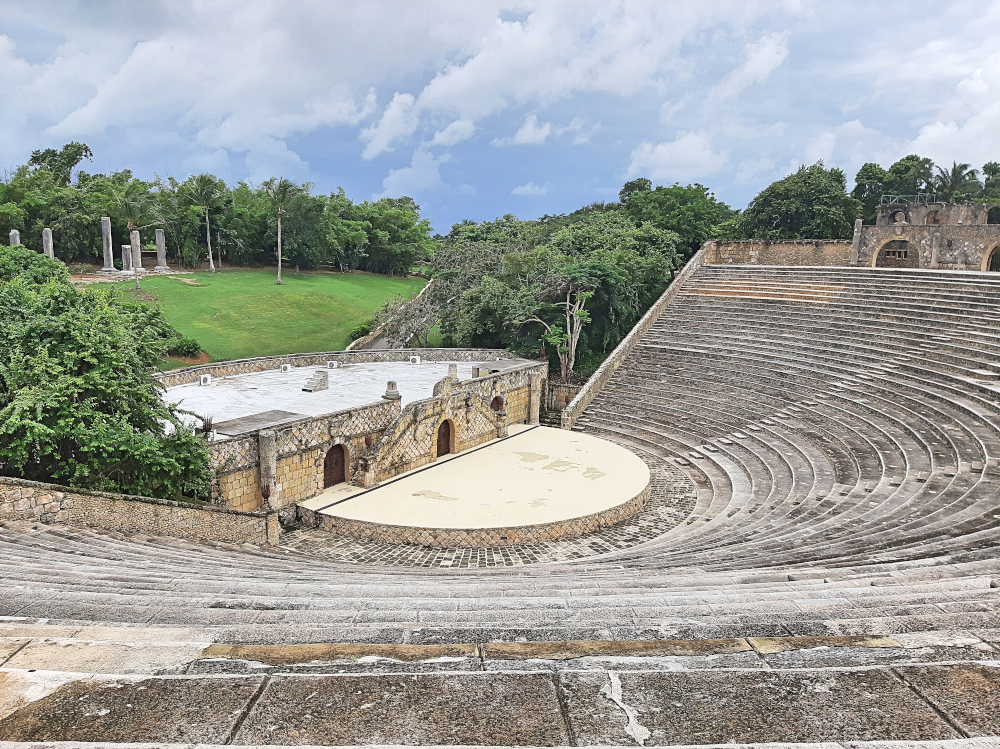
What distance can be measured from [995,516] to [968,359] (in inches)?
442

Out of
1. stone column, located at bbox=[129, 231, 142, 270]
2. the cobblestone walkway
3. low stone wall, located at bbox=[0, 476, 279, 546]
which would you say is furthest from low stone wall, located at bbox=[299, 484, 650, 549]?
stone column, located at bbox=[129, 231, 142, 270]

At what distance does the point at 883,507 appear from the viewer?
11367 mm

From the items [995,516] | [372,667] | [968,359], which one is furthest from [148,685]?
[968,359]

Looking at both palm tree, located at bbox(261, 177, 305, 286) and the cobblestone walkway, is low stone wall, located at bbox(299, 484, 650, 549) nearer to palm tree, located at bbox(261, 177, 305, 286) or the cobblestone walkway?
the cobblestone walkway

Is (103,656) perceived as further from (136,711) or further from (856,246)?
(856,246)

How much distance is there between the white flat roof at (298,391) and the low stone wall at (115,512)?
216 inches

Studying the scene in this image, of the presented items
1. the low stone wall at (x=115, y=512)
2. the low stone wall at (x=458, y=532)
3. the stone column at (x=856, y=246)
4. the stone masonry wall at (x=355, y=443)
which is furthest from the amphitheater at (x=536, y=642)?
the stone column at (x=856, y=246)

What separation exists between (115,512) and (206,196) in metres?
40.4

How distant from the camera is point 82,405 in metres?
10.4

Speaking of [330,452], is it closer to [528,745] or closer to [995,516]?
[995,516]

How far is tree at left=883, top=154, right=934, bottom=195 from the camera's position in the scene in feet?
149

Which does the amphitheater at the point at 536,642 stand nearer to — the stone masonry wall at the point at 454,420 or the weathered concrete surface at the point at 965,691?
the weathered concrete surface at the point at 965,691

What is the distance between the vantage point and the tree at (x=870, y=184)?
151 ft

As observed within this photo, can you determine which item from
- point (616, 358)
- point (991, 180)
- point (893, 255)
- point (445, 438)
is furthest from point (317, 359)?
point (991, 180)
